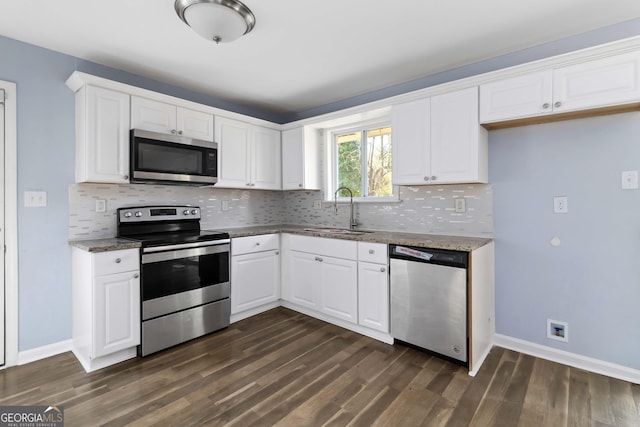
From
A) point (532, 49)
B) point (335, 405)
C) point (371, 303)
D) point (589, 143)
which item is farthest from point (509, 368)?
point (532, 49)

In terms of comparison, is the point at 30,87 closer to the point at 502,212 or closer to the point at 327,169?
the point at 327,169

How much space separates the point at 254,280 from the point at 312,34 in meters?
2.26

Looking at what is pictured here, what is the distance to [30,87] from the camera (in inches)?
91.6

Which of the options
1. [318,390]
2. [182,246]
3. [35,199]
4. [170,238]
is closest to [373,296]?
[318,390]

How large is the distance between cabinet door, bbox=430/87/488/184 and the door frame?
317cm

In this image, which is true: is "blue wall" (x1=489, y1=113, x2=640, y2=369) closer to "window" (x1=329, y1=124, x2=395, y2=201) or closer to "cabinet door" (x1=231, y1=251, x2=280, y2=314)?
"window" (x1=329, y1=124, x2=395, y2=201)

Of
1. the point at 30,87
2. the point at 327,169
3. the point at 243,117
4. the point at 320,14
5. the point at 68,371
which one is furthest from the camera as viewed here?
the point at 327,169

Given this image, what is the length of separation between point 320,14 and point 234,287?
2376 millimetres

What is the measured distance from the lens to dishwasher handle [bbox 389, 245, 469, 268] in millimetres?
2177

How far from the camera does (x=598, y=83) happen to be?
1.91 metres

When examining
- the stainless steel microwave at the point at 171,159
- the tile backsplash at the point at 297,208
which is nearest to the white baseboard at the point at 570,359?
the tile backsplash at the point at 297,208

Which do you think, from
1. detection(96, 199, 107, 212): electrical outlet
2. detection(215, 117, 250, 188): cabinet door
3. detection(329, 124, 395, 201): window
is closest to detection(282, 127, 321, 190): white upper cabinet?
detection(329, 124, 395, 201): window

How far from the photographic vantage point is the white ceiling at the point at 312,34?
75.2 inches

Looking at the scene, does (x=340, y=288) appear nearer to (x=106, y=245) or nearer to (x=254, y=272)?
(x=254, y=272)
